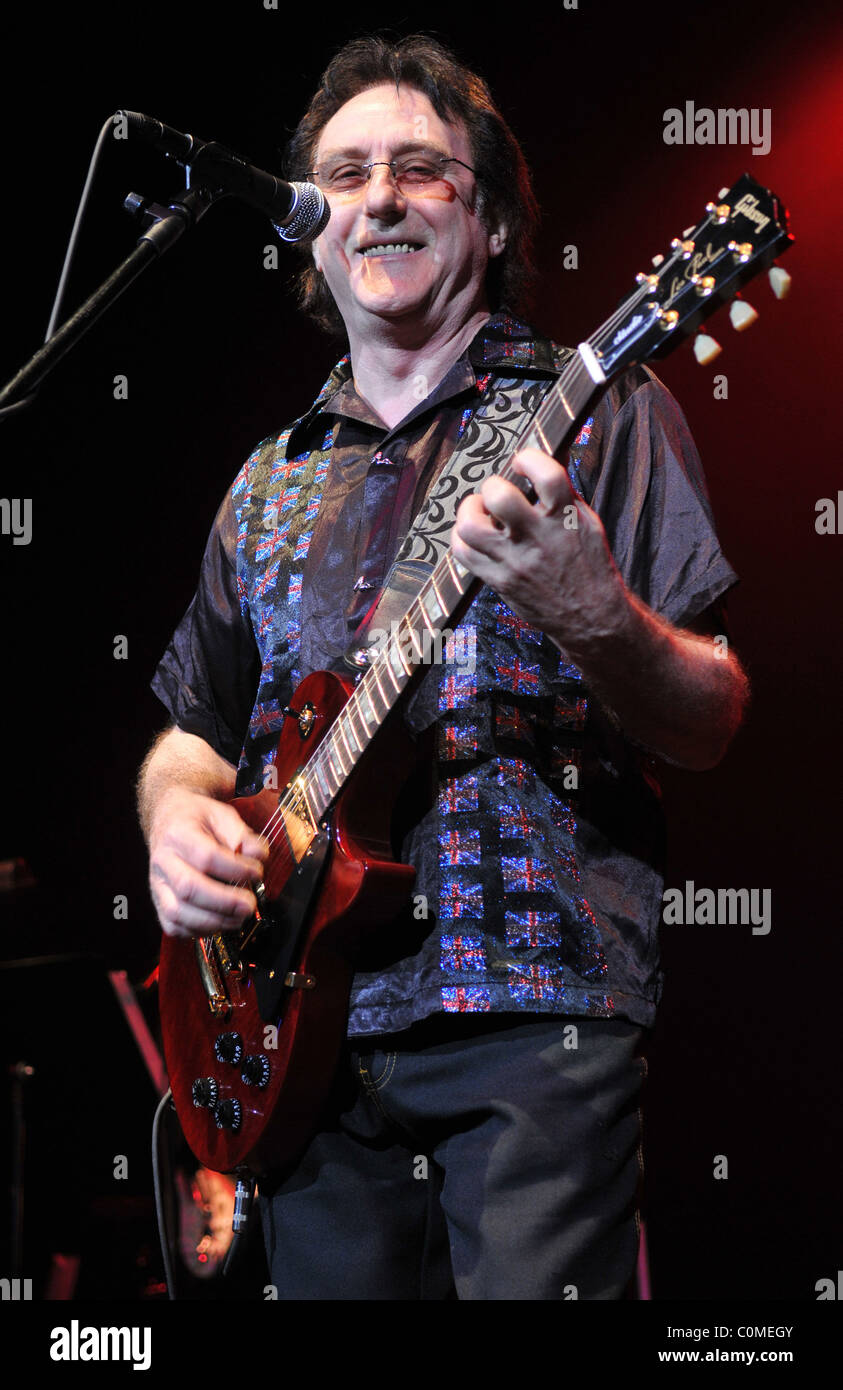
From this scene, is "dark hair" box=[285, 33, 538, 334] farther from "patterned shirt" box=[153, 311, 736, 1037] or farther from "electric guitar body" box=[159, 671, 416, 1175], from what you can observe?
"electric guitar body" box=[159, 671, 416, 1175]

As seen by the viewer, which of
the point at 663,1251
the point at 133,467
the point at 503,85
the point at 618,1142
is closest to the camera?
the point at 618,1142

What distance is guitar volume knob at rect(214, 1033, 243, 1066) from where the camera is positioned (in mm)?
1867

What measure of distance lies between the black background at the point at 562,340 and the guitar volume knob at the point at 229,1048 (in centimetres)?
163

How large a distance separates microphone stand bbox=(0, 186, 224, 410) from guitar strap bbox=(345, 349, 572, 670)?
1.74ft

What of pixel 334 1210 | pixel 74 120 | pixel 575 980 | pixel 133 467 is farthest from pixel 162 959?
pixel 74 120

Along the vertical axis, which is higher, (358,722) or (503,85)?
(503,85)

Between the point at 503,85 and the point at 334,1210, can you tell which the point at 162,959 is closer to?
the point at 334,1210

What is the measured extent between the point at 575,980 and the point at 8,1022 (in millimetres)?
2365

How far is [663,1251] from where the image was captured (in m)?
3.15

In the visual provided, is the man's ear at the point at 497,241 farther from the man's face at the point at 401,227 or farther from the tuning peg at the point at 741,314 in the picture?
the tuning peg at the point at 741,314
